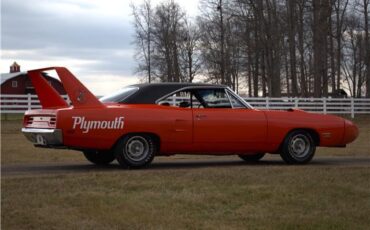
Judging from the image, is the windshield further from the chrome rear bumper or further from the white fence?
the white fence

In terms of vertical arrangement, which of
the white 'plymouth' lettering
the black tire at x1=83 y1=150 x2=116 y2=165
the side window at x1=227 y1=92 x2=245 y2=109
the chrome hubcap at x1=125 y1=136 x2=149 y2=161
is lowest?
the black tire at x1=83 y1=150 x2=116 y2=165

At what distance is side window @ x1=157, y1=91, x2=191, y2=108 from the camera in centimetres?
1045

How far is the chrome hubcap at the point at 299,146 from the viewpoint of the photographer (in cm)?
1135

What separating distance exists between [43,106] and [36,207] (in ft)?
12.5

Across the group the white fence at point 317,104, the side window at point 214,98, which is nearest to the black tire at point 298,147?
the side window at point 214,98

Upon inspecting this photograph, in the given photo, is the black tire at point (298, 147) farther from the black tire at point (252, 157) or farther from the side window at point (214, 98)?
the side window at point (214, 98)

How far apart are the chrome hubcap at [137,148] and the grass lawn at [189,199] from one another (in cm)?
58

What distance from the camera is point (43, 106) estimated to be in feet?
34.0

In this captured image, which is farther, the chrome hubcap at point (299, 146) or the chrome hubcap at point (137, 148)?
the chrome hubcap at point (299, 146)

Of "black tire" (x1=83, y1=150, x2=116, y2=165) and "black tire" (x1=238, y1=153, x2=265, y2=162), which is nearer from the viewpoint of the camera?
"black tire" (x1=83, y1=150, x2=116, y2=165)

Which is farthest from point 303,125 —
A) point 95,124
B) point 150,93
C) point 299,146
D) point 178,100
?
point 95,124

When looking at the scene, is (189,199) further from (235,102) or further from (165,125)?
(235,102)

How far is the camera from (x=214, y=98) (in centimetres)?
1091

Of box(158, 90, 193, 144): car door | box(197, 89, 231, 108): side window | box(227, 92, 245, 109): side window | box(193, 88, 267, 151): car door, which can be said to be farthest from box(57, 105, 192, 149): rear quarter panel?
box(227, 92, 245, 109): side window
